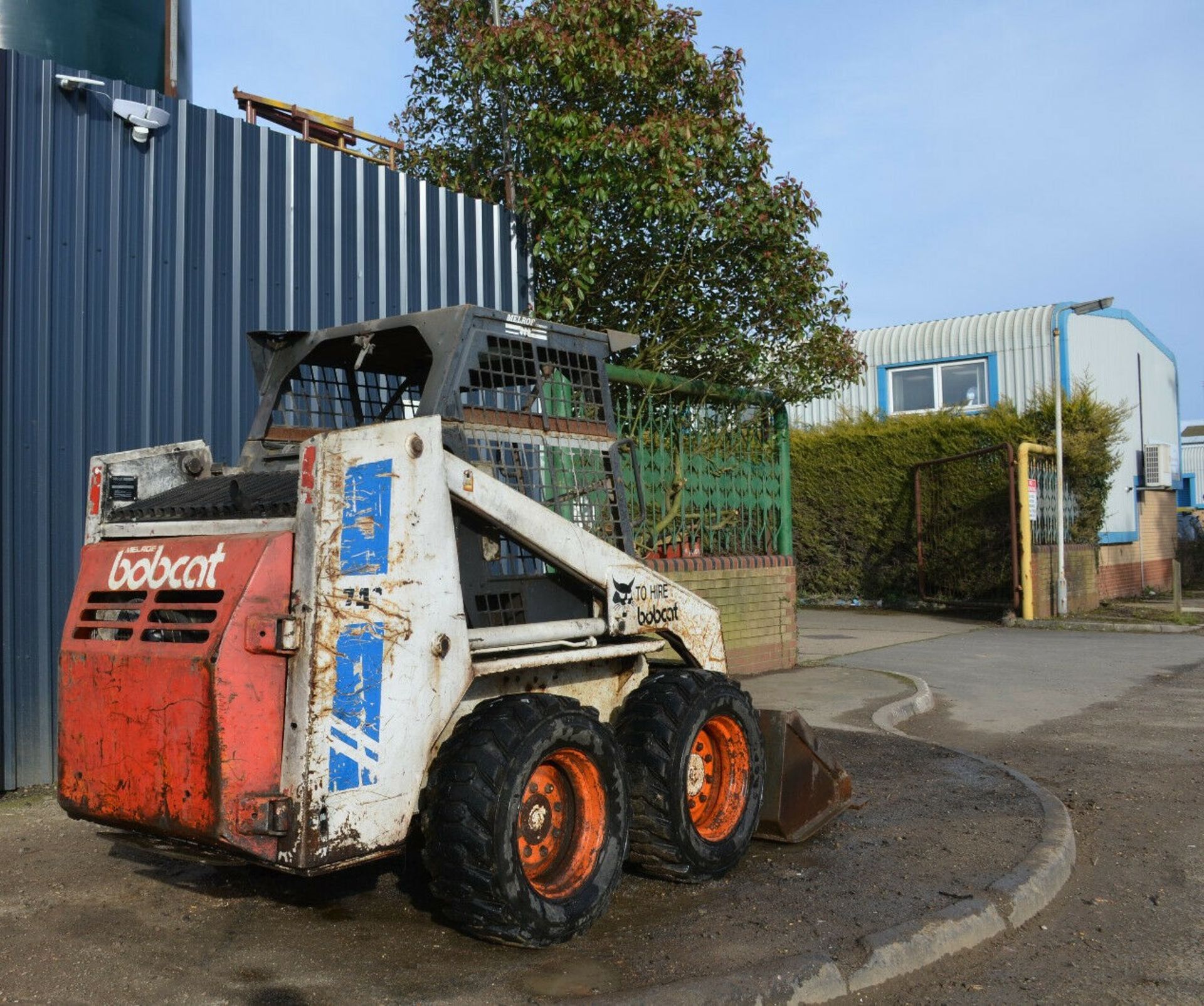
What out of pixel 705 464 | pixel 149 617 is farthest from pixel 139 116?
pixel 705 464

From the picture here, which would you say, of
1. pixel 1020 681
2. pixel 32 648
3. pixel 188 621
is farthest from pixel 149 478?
pixel 1020 681

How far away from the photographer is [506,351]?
16.8ft

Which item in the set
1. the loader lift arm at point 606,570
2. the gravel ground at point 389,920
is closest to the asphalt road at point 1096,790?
the gravel ground at point 389,920

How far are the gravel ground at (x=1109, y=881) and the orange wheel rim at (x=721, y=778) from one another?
1.28 meters

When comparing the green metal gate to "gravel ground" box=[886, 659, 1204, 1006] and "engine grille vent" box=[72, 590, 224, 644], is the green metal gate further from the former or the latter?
"engine grille vent" box=[72, 590, 224, 644]

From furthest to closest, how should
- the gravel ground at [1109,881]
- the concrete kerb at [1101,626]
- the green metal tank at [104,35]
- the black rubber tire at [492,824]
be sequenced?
the concrete kerb at [1101,626], the green metal tank at [104,35], the gravel ground at [1109,881], the black rubber tire at [492,824]

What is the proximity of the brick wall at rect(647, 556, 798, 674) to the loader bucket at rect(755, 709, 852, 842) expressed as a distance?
480 cm

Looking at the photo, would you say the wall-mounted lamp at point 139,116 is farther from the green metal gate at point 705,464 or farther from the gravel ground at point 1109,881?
the gravel ground at point 1109,881

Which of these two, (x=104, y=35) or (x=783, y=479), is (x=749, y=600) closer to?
(x=783, y=479)

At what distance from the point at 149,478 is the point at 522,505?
5.44ft

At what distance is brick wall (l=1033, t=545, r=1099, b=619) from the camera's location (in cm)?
1920

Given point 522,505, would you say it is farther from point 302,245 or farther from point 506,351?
point 302,245

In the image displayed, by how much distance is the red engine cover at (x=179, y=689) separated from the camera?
3.89m

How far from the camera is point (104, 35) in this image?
9.13 metres
